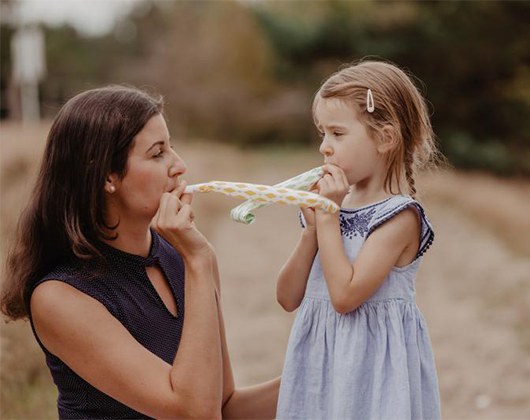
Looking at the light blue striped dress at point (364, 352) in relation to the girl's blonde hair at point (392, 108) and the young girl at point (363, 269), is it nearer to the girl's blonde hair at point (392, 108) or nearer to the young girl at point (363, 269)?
the young girl at point (363, 269)

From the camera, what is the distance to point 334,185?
7.58 ft

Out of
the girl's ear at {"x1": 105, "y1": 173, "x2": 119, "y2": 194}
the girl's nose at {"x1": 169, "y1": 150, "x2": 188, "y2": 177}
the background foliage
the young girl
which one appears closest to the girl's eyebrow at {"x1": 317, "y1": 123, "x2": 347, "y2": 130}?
the young girl

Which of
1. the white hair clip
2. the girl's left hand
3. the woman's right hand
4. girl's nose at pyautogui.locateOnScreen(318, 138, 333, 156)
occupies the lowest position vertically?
the woman's right hand

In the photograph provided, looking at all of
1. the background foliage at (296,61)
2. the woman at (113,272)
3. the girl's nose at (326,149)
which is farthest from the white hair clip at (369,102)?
the background foliage at (296,61)

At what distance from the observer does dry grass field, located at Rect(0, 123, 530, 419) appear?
5.12 meters

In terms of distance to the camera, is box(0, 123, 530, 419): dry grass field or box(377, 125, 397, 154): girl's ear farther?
box(0, 123, 530, 419): dry grass field

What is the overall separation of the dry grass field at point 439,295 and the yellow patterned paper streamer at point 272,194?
56cm

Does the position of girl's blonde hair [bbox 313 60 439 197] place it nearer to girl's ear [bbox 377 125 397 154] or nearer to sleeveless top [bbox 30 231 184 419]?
girl's ear [bbox 377 125 397 154]

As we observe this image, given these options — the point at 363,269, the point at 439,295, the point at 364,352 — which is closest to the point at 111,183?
the point at 363,269

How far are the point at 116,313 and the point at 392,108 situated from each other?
1013mm

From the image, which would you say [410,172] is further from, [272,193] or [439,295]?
[439,295]

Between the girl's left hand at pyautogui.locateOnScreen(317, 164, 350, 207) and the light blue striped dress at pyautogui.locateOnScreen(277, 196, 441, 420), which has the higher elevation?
the girl's left hand at pyautogui.locateOnScreen(317, 164, 350, 207)

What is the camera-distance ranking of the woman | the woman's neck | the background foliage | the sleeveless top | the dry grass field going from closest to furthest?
the woman < the sleeveless top < the woman's neck < the dry grass field < the background foliage

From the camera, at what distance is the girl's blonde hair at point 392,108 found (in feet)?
7.75
